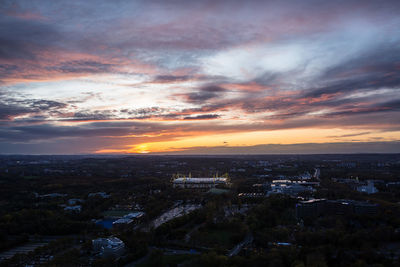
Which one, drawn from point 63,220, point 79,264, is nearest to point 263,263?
point 79,264

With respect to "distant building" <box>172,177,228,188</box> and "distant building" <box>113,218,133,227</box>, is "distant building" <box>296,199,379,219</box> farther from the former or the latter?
"distant building" <box>172,177,228,188</box>

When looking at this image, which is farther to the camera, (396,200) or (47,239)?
(396,200)

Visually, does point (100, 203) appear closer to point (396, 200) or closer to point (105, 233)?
point (105, 233)

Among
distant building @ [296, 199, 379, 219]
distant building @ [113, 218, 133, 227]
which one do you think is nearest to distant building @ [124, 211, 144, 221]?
distant building @ [113, 218, 133, 227]

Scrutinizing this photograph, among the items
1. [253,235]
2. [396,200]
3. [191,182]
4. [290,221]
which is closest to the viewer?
[253,235]

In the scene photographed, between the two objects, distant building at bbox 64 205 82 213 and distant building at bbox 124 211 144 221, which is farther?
distant building at bbox 64 205 82 213
